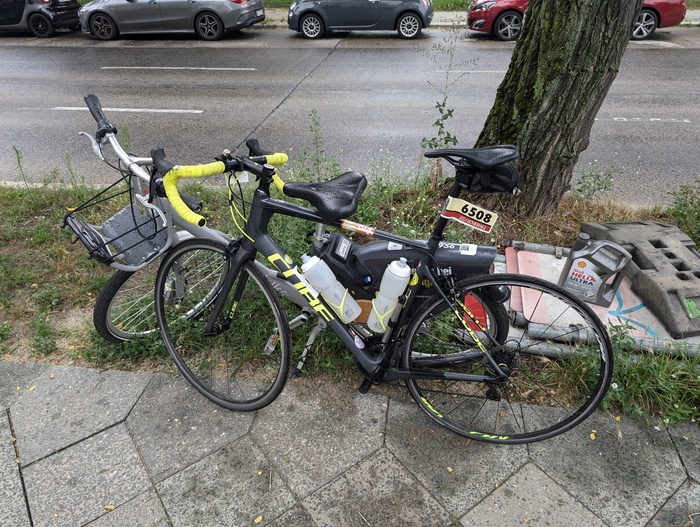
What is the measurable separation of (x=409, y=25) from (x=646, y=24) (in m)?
5.73

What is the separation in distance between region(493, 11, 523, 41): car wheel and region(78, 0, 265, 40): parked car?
6.37 m

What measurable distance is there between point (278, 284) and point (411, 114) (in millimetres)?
5578

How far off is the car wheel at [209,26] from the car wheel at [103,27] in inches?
92.6

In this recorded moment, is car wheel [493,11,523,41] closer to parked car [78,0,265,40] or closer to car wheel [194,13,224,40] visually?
parked car [78,0,265,40]

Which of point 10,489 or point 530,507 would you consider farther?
point 10,489

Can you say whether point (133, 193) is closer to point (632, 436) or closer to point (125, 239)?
point (125, 239)

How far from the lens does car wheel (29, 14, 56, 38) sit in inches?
539

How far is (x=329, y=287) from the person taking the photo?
7.84ft

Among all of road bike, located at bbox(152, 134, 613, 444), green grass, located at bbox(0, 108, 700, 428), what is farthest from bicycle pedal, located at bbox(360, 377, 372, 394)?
green grass, located at bbox(0, 108, 700, 428)

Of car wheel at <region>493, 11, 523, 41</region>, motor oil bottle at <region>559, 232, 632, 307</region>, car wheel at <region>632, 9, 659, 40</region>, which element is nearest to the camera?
motor oil bottle at <region>559, 232, 632, 307</region>

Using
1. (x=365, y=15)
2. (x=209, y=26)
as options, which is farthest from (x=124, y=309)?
(x=209, y=26)

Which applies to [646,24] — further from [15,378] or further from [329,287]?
[15,378]

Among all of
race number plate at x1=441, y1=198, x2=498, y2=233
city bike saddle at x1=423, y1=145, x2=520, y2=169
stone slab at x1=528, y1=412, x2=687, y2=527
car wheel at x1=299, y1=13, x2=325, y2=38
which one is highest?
city bike saddle at x1=423, y1=145, x2=520, y2=169

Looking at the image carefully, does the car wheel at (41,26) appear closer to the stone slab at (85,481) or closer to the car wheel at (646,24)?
the stone slab at (85,481)
